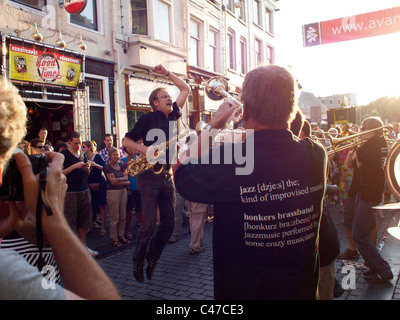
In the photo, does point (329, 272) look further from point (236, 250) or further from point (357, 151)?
point (357, 151)

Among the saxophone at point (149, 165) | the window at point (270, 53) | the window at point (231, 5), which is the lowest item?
the saxophone at point (149, 165)

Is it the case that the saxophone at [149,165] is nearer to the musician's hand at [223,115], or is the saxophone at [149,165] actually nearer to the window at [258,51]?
the musician's hand at [223,115]

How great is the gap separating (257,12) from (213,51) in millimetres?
7267

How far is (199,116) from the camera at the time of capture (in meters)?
17.0

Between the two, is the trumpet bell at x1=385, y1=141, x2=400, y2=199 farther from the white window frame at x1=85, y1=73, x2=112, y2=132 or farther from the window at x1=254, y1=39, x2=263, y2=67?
the window at x1=254, y1=39, x2=263, y2=67

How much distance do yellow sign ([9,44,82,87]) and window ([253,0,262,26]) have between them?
52.7 feet

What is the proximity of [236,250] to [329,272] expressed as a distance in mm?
1185

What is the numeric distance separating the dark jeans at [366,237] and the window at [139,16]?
35.7ft

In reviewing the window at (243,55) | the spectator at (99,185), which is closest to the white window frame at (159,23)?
the spectator at (99,185)

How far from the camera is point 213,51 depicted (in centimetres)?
1852

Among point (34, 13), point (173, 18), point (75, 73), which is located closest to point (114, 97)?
point (75, 73)

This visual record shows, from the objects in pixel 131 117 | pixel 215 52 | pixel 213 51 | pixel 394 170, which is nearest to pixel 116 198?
pixel 394 170

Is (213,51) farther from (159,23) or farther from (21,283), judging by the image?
(21,283)

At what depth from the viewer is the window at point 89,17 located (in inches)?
419
